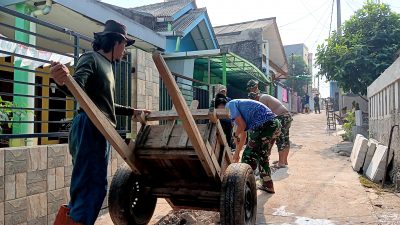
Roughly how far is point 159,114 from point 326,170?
4709 mm

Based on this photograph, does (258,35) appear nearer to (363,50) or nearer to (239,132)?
(363,50)

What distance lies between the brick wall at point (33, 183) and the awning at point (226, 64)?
6.07 m

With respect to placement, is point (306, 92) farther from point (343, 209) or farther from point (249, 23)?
point (343, 209)

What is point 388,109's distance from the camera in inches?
253

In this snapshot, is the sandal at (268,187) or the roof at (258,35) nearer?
the sandal at (268,187)

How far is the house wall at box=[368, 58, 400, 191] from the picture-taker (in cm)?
538

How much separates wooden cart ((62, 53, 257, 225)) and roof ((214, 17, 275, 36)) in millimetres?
18617

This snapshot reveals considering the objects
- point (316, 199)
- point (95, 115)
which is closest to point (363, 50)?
point (316, 199)

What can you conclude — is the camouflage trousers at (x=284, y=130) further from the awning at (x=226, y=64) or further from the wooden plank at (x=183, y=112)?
the wooden plank at (x=183, y=112)

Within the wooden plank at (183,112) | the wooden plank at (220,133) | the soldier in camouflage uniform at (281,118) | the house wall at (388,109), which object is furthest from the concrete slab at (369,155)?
the wooden plank at (183,112)

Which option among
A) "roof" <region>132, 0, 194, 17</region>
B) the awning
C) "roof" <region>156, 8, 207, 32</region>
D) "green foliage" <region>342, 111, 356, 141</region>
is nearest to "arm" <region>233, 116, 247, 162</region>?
the awning

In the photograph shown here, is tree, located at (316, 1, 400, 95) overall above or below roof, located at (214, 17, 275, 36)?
below

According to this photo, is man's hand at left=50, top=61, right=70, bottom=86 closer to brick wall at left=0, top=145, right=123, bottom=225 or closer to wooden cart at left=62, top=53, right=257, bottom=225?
wooden cart at left=62, top=53, right=257, bottom=225

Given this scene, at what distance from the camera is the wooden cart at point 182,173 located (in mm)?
2598
